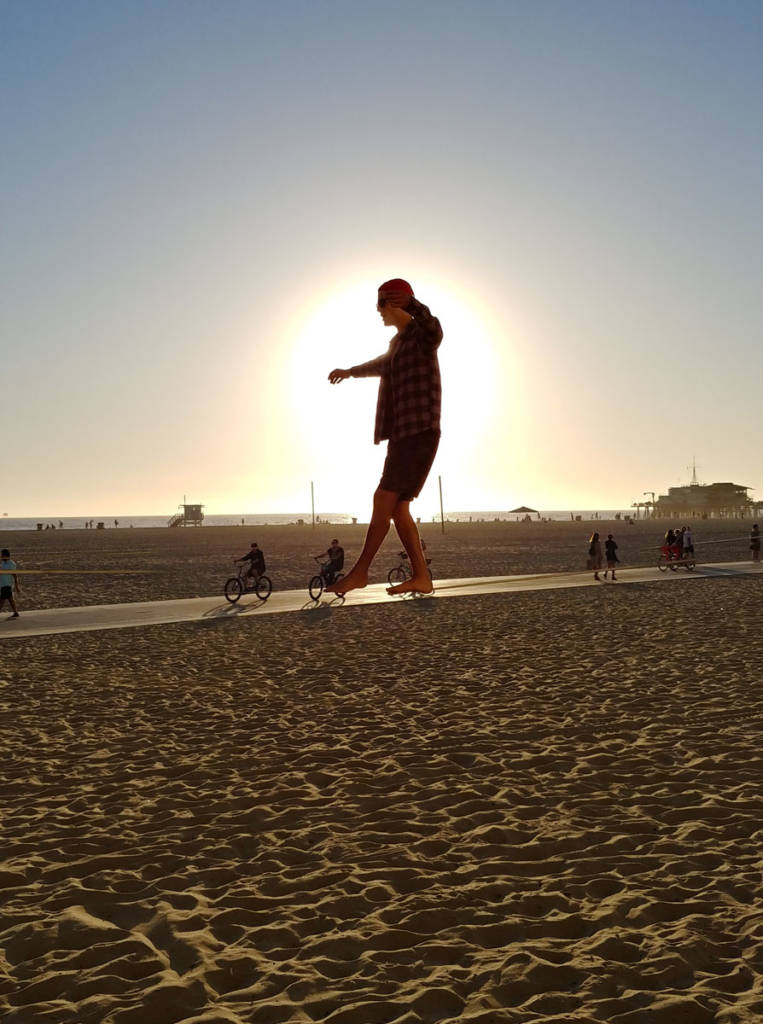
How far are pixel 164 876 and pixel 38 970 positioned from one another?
4.12 feet

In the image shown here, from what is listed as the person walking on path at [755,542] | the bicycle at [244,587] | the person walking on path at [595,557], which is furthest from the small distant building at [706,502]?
the bicycle at [244,587]

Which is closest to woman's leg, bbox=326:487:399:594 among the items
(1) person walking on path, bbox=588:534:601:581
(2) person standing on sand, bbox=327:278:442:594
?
(2) person standing on sand, bbox=327:278:442:594

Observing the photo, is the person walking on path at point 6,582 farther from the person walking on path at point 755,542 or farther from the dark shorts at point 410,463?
the person walking on path at point 755,542

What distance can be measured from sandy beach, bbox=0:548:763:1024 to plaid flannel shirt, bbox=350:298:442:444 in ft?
9.48

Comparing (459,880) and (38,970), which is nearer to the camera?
(38,970)

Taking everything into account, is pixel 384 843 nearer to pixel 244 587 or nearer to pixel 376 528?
pixel 376 528

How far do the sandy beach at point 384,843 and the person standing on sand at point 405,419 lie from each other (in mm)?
2614

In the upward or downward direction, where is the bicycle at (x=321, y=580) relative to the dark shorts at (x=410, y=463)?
downward

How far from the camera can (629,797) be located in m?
6.73

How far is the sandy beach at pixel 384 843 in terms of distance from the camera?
4.05 meters

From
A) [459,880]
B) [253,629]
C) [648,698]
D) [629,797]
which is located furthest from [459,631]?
[459,880]

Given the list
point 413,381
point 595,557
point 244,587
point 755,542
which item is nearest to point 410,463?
point 413,381

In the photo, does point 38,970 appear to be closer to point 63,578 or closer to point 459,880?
point 459,880

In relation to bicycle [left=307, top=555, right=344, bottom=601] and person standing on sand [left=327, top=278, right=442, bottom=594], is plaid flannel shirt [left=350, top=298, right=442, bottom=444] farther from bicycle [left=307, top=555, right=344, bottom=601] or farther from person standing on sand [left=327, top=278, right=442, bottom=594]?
bicycle [left=307, top=555, right=344, bottom=601]
